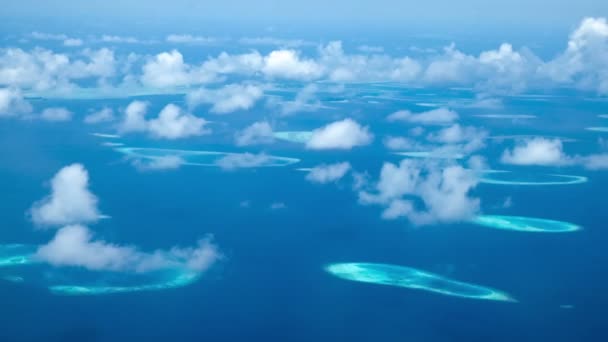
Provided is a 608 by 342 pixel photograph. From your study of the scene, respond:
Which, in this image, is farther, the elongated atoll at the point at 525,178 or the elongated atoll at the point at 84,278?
the elongated atoll at the point at 525,178

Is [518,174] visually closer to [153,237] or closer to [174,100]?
[153,237]

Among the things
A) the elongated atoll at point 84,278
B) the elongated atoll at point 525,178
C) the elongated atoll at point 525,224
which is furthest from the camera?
the elongated atoll at point 525,178

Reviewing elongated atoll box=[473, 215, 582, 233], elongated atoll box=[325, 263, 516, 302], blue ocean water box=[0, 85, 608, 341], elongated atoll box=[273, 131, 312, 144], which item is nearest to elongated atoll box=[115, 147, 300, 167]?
blue ocean water box=[0, 85, 608, 341]

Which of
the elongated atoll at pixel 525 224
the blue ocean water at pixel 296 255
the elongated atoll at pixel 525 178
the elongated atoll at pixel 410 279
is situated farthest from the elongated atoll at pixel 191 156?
the elongated atoll at pixel 410 279

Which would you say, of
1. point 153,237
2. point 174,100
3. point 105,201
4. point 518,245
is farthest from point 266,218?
point 174,100

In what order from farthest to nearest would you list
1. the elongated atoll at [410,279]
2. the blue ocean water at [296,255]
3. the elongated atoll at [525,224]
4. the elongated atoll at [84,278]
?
the elongated atoll at [525,224]
the elongated atoll at [410,279]
the elongated atoll at [84,278]
the blue ocean water at [296,255]

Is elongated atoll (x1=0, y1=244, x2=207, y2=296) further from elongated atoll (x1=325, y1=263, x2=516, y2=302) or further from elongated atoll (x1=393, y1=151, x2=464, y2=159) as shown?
elongated atoll (x1=393, y1=151, x2=464, y2=159)

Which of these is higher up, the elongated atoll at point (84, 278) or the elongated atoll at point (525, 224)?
the elongated atoll at point (525, 224)

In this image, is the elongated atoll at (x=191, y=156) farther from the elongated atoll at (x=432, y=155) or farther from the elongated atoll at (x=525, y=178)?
the elongated atoll at (x=525, y=178)
